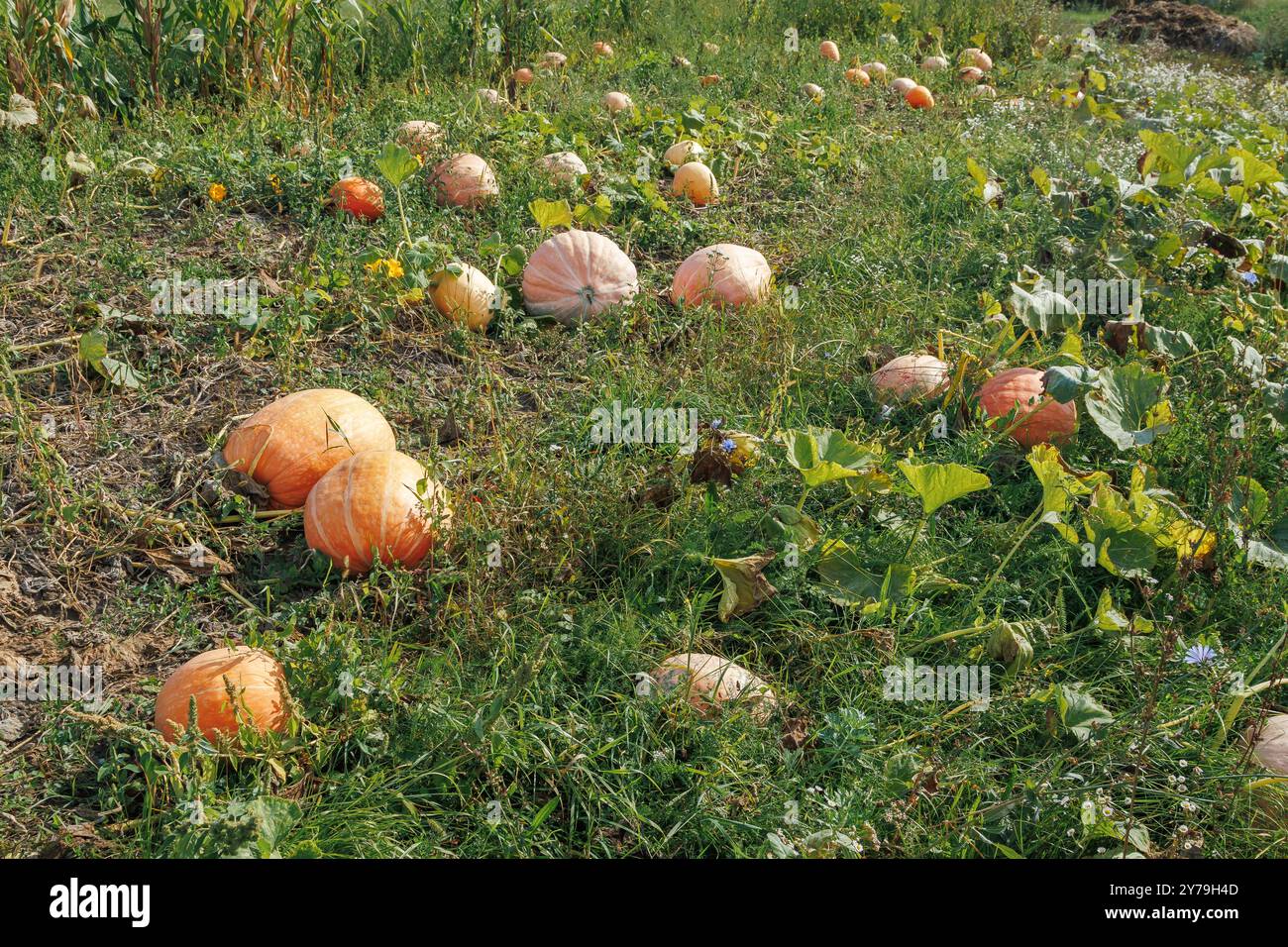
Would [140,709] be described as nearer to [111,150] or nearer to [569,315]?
[569,315]

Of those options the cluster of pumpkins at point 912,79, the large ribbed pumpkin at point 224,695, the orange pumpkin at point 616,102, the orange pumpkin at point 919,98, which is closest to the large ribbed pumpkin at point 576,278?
the large ribbed pumpkin at point 224,695

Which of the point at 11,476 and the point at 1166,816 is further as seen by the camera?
the point at 11,476

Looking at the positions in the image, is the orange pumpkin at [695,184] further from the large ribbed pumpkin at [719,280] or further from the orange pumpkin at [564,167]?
the large ribbed pumpkin at [719,280]

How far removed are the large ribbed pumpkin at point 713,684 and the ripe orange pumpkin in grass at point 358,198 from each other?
2823mm

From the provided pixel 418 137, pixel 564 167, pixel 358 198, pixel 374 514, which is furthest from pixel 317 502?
pixel 418 137

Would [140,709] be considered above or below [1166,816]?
below

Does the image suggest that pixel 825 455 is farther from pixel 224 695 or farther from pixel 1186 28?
pixel 1186 28

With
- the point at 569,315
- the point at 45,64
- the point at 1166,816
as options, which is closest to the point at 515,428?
the point at 569,315

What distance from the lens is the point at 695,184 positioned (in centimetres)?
504

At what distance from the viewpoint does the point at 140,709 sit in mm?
2342

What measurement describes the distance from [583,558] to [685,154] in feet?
→ 10.3

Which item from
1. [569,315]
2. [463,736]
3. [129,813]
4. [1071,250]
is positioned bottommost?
[129,813]

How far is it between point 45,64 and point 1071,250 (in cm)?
495
